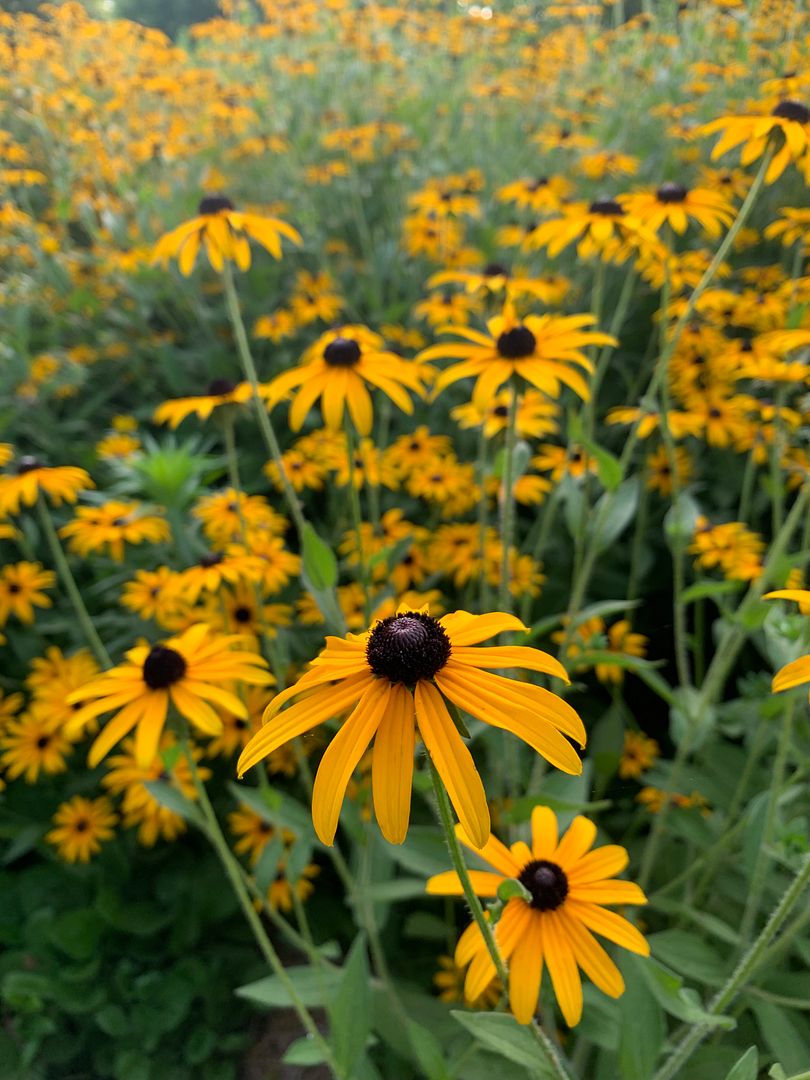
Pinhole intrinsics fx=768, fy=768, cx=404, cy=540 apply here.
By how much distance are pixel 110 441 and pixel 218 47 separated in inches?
226

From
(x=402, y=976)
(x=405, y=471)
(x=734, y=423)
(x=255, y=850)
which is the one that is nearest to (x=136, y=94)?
(x=405, y=471)

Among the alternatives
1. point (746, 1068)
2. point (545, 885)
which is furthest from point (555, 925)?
point (746, 1068)

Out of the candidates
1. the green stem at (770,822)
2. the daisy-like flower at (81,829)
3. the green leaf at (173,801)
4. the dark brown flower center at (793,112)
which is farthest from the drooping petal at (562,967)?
the dark brown flower center at (793,112)

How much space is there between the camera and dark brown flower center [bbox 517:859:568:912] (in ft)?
3.32

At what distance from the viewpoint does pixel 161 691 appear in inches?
50.3

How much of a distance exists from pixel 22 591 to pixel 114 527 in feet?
1.57

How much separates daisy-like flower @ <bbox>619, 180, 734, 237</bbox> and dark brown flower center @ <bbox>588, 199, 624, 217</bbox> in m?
0.04

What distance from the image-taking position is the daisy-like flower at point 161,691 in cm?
122

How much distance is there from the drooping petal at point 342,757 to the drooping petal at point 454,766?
0.15 ft

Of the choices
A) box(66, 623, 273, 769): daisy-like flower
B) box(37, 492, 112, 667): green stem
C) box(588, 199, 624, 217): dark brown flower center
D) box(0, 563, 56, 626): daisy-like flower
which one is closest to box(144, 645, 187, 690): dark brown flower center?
box(66, 623, 273, 769): daisy-like flower

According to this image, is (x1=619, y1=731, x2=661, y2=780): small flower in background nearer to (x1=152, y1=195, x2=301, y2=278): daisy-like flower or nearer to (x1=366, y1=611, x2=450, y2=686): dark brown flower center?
(x1=366, y1=611, x2=450, y2=686): dark brown flower center

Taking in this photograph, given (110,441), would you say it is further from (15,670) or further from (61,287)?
(61,287)

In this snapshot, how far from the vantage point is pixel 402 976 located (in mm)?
2039

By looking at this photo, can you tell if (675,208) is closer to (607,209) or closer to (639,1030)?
(607,209)
